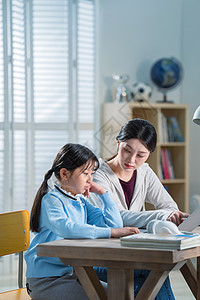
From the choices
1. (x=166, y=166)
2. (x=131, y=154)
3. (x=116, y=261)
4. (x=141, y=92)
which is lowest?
(x=166, y=166)

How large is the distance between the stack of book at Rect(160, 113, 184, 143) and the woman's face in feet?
6.86

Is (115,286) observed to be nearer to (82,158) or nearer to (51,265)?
(51,265)

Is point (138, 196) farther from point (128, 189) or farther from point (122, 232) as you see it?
point (122, 232)

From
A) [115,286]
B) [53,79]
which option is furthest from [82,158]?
[53,79]

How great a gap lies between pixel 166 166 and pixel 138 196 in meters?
Answer: 2.09

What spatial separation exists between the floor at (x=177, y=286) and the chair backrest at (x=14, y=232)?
1.35 m

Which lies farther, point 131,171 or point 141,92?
point 141,92

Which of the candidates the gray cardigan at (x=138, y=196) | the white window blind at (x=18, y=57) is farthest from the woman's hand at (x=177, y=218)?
the white window blind at (x=18, y=57)

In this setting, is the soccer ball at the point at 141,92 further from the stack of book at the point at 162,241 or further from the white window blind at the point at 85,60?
the stack of book at the point at 162,241

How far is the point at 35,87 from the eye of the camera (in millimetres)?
4098

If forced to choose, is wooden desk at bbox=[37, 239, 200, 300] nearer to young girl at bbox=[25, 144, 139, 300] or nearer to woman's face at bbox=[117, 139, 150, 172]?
young girl at bbox=[25, 144, 139, 300]

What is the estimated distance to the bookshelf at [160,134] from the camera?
4.36m

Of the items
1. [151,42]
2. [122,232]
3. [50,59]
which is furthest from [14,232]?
[151,42]

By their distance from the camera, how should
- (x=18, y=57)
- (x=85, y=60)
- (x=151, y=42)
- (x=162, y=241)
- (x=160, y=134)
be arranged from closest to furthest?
(x=162, y=241), (x=18, y=57), (x=85, y=60), (x=160, y=134), (x=151, y=42)
